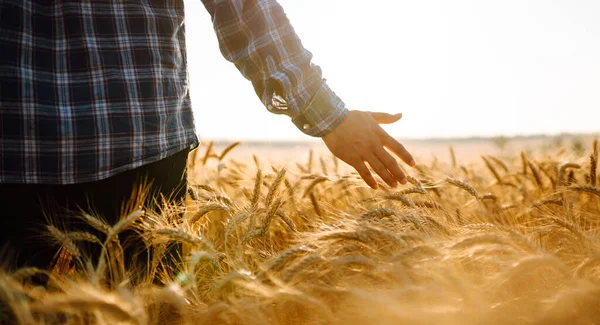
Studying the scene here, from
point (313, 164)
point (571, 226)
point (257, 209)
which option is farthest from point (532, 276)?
point (313, 164)

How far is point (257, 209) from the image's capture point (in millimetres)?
1650

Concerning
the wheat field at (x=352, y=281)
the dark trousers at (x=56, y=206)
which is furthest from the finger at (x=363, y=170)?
the dark trousers at (x=56, y=206)

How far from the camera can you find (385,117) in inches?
72.9

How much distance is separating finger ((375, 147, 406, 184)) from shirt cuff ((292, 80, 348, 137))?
18 cm

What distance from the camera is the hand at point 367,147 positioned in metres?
1.69

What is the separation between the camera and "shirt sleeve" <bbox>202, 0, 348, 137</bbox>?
5.71ft

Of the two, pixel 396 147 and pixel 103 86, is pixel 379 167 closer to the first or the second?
pixel 396 147

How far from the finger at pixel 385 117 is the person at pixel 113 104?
9 cm

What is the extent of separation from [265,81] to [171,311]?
0.87 m

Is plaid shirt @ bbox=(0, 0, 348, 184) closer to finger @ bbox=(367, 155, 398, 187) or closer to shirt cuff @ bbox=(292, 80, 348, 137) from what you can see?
shirt cuff @ bbox=(292, 80, 348, 137)

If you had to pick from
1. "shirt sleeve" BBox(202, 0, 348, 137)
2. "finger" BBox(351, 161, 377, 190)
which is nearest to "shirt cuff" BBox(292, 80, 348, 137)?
"shirt sleeve" BBox(202, 0, 348, 137)

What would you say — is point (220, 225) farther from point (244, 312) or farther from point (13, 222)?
point (244, 312)

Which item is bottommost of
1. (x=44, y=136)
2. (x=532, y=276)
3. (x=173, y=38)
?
(x=532, y=276)

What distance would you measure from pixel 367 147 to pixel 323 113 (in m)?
0.20
